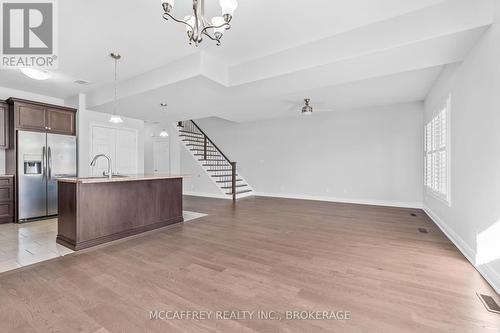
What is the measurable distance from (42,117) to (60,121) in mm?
331

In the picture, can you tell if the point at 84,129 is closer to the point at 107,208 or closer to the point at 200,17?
the point at 107,208

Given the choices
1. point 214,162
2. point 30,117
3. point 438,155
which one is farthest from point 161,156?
point 438,155

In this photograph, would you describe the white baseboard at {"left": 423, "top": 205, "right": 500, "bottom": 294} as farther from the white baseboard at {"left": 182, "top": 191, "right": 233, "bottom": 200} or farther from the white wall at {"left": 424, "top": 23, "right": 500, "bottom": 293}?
the white baseboard at {"left": 182, "top": 191, "right": 233, "bottom": 200}

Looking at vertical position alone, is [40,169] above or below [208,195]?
above

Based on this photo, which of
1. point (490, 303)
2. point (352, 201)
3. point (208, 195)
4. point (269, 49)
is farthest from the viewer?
point (208, 195)

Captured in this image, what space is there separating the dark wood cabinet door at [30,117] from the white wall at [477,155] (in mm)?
Answer: 7393

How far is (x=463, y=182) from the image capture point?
3.08 m

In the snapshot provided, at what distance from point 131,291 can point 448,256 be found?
3.76 m

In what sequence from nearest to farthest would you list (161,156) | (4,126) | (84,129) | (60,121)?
(4,126), (60,121), (84,129), (161,156)

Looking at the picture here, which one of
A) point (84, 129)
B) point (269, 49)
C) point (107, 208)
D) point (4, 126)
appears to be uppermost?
point (269, 49)

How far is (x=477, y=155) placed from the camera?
2666 mm

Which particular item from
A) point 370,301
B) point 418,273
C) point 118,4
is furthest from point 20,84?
point 418,273

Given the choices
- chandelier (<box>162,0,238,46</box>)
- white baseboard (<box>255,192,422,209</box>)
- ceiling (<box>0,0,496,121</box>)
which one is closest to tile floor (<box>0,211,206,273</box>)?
ceiling (<box>0,0,496,121</box>)

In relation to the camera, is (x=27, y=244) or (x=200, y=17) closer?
(x=200, y=17)
